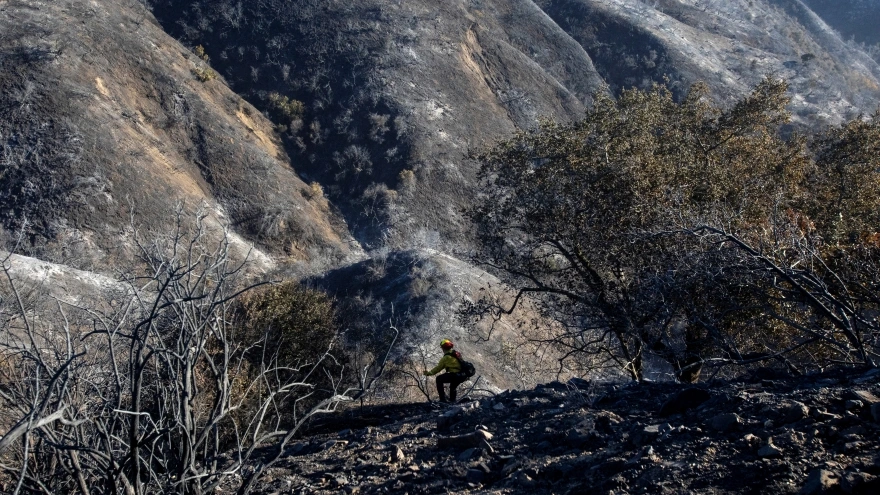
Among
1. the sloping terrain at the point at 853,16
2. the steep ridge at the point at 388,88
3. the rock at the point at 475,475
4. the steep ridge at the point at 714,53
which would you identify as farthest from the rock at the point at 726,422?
the sloping terrain at the point at 853,16

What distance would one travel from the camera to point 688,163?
9.72 metres

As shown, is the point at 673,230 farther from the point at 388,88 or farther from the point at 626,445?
the point at 388,88

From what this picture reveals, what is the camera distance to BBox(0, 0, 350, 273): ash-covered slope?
19062 millimetres

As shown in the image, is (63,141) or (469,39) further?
(469,39)

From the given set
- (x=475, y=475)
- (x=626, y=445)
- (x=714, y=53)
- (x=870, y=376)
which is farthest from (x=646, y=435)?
(x=714, y=53)

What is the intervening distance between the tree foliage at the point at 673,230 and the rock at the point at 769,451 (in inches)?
106

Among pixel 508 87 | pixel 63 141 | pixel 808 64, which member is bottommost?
pixel 63 141

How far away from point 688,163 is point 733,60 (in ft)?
131

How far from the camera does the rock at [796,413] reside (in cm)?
391

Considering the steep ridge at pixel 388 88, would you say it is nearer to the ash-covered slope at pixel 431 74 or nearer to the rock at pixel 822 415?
the ash-covered slope at pixel 431 74

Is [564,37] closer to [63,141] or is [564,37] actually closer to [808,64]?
[808,64]

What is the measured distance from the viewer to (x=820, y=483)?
311cm

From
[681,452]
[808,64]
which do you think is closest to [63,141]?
[681,452]

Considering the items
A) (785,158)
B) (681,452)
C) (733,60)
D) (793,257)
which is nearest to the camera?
(681,452)
